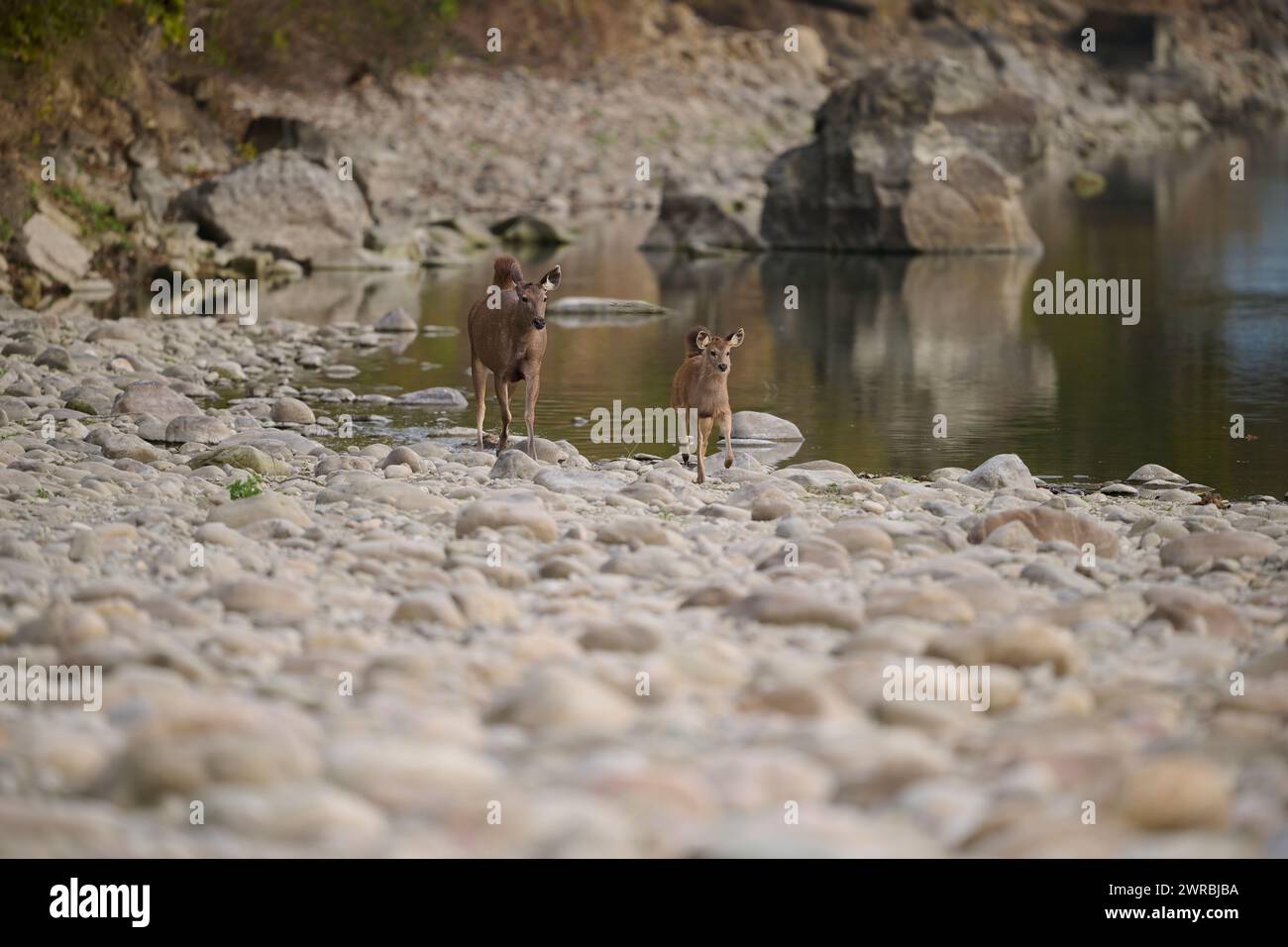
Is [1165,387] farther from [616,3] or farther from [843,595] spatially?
[616,3]

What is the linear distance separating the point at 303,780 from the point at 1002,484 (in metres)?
6.46

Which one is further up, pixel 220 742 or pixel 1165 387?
pixel 1165 387

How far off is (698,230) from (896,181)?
3397 mm

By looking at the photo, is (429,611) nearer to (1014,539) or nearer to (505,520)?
(505,520)

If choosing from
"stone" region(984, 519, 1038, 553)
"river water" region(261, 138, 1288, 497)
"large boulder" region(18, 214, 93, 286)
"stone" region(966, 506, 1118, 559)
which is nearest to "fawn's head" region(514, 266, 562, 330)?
"river water" region(261, 138, 1288, 497)

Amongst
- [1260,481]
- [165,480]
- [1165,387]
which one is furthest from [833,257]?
[165,480]

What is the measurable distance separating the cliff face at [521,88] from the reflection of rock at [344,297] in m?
1.79

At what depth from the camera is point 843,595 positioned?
6.62 meters

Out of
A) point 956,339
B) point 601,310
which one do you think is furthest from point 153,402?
point 956,339

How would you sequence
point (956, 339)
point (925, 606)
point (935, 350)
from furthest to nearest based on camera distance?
1. point (956, 339)
2. point (935, 350)
3. point (925, 606)

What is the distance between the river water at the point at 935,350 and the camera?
12125 millimetres

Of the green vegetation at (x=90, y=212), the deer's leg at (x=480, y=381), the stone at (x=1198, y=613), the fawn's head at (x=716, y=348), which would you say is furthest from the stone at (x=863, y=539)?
the green vegetation at (x=90, y=212)

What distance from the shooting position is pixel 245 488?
344 inches
